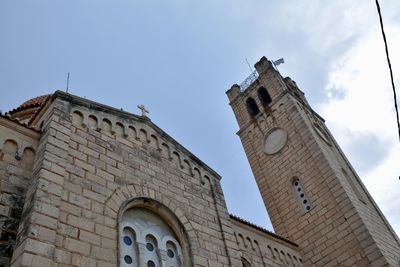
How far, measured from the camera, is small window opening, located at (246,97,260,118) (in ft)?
58.1

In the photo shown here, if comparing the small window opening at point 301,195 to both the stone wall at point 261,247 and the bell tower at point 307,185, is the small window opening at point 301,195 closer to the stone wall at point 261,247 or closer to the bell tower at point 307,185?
the bell tower at point 307,185

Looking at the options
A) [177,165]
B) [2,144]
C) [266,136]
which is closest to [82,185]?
[2,144]

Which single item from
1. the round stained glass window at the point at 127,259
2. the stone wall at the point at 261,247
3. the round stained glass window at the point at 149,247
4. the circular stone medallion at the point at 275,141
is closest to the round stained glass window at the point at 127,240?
the round stained glass window at the point at 127,259

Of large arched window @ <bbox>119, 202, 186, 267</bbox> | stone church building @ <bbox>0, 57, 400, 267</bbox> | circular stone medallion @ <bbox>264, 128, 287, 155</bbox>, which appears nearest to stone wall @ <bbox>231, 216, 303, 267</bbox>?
stone church building @ <bbox>0, 57, 400, 267</bbox>

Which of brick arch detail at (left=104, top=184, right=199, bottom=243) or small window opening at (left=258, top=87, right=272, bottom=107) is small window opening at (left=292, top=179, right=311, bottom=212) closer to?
small window opening at (left=258, top=87, right=272, bottom=107)

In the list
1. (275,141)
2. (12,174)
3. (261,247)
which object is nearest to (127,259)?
(12,174)

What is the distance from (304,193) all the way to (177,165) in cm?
665

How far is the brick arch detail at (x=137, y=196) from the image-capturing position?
600cm

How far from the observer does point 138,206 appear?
267 inches

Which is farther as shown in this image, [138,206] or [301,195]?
[301,195]

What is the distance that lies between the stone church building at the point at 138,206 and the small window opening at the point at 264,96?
4.38m

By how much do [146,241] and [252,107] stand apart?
1256cm

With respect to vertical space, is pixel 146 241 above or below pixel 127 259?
above

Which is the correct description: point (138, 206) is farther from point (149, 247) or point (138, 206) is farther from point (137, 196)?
point (149, 247)
